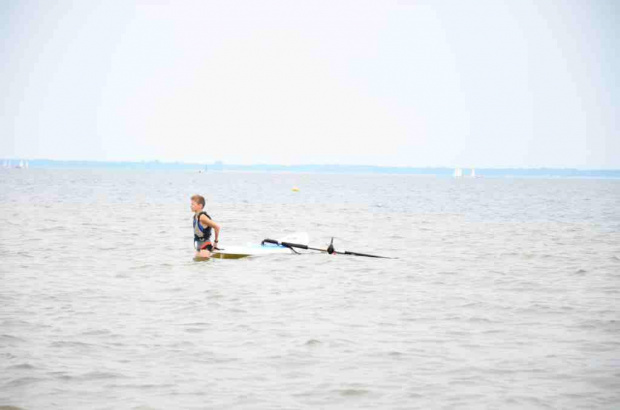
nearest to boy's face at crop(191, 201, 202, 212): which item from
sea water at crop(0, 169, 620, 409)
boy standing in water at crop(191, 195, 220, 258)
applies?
boy standing in water at crop(191, 195, 220, 258)

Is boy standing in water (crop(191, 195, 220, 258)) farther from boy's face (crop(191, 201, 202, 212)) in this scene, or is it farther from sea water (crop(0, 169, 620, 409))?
sea water (crop(0, 169, 620, 409))

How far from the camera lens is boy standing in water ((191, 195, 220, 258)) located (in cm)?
1900

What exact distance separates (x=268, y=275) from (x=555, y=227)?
2414cm

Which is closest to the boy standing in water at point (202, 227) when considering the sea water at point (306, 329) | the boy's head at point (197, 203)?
the boy's head at point (197, 203)

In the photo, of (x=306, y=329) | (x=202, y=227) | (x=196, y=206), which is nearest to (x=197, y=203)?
(x=196, y=206)

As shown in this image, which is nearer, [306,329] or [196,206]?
[306,329]

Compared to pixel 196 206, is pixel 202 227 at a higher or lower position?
lower

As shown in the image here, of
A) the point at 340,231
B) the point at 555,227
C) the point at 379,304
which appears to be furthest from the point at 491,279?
the point at 555,227

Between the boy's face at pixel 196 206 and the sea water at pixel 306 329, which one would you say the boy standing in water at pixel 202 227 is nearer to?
the boy's face at pixel 196 206

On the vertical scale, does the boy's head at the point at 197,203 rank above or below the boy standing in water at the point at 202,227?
above

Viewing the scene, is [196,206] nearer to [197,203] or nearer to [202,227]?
[197,203]

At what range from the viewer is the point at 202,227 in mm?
19578

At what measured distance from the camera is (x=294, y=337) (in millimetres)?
11508

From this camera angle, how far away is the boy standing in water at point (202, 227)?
62.3ft
